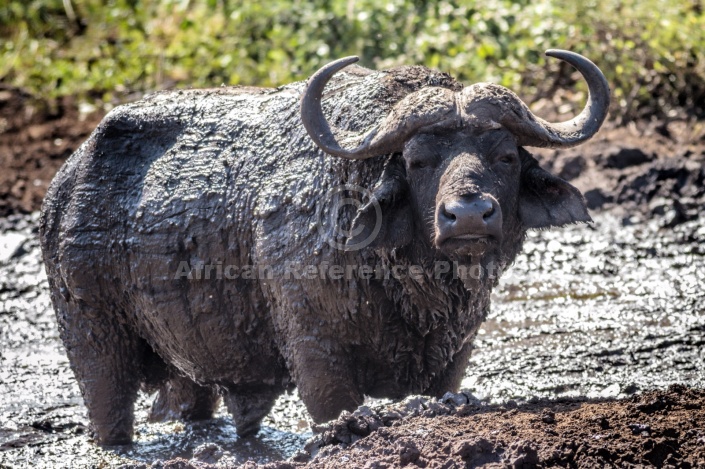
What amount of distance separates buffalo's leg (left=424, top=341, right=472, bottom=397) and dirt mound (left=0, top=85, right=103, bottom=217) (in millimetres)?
7220

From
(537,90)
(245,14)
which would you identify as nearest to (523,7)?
(537,90)

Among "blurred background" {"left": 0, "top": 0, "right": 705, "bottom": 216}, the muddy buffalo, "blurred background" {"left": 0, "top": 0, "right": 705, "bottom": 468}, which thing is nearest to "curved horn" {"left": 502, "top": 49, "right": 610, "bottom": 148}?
the muddy buffalo

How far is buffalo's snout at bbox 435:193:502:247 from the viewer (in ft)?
17.3

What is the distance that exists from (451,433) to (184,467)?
1280 mm

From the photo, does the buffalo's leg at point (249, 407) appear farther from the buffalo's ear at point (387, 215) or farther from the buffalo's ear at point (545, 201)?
the buffalo's ear at point (545, 201)

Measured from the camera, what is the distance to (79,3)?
17375mm

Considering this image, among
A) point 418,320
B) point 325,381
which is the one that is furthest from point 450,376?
point 325,381

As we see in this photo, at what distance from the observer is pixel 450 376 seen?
6.43 m

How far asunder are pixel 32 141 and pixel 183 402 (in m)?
7.19

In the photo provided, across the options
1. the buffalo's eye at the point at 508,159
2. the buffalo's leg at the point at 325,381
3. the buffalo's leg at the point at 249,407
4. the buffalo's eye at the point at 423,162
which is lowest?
the buffalo's leg at the point at 249,407

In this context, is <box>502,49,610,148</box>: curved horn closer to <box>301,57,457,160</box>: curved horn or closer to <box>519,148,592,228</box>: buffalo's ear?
<box>519,148,592,228</box>: buffalo's ear

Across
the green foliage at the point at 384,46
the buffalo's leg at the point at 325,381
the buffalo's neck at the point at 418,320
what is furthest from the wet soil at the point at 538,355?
the green foliage at the point at 384,46

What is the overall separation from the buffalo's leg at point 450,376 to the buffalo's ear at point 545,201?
897 millimetres

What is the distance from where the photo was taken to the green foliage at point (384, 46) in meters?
12.9
